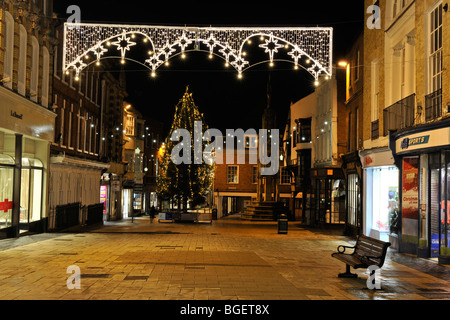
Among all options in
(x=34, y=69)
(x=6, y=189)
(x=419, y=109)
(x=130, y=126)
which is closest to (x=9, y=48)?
(x=34, y=69)

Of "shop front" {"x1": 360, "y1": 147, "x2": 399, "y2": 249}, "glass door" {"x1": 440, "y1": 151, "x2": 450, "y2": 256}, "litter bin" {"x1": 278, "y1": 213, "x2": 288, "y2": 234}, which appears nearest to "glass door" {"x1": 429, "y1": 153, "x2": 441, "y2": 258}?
"glass door" {"x1": 440, "y1": 151, "x2": 450, "y2": 256}

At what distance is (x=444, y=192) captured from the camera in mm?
14523

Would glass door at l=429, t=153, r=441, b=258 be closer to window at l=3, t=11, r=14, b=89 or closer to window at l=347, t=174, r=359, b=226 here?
window at l=347, t=174, r=359, b=226

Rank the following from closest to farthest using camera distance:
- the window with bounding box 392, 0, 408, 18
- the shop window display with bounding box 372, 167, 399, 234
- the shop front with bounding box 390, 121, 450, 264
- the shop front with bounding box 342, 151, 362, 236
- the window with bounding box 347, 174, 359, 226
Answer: the shop front with bounding box 390, 121, 450, 264 → the window with bounding box 392, 0, 408, 18 → the shop window display with bounding box 372, 167, 399, 234 → the shop front with bounding box 342, 151, 362, 236 → the window with bounding box 347, 174, 359, 226

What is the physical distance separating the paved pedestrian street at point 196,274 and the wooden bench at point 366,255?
0.43m

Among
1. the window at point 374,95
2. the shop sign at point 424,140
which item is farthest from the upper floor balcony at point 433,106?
the window at point 374,95

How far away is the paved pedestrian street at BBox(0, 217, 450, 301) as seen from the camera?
9.67m

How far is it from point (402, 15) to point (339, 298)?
11791mm

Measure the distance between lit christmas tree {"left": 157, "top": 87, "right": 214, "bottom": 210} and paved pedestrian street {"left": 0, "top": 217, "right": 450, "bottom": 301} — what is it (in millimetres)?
18609

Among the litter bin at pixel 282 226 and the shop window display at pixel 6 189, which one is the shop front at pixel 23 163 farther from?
the litter bin at pixel 282 226

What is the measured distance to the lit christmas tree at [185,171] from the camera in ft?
123

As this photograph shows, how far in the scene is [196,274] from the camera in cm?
1194

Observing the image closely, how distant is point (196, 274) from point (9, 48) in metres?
12.3

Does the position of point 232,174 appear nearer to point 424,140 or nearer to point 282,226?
point 282,226
